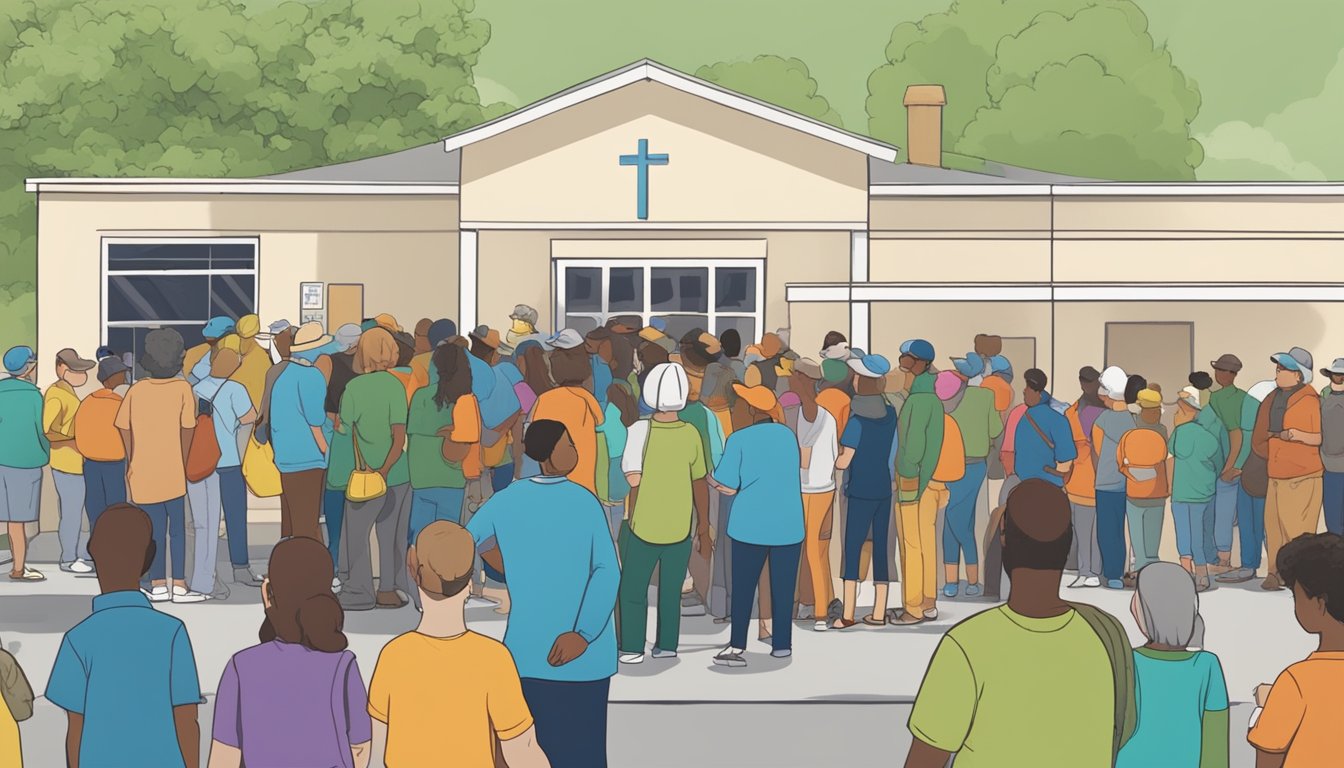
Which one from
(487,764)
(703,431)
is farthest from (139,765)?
(703,431)

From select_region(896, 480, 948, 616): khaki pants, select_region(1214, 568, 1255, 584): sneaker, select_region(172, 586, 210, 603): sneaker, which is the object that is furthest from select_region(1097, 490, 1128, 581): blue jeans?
select_region(172, 586, 210, 603): sneaker

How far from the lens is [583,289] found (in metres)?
20.5

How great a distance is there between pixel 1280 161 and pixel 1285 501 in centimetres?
12239

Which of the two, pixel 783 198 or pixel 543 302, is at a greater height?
pixel 783 198

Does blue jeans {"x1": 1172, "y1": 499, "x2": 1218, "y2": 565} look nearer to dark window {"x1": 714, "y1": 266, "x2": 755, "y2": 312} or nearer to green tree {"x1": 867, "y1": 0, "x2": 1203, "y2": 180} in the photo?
dark window {"x1": 714, "y1": 266, "x2": 755, "y2": 312}

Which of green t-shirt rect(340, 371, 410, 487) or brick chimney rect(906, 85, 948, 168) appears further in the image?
brick chimney rect(906, 85, 948, 168)

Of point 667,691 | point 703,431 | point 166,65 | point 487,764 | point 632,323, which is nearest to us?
point 487,764

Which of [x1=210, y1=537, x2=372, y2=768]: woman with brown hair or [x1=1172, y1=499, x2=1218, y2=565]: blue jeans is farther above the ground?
[x1=210, y1=537, x2=372, y2=768]: woman with brown hair

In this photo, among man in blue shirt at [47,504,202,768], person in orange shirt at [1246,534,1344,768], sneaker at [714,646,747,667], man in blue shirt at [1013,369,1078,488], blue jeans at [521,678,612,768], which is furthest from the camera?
man in blue shirt at [1013,369,1078,488]

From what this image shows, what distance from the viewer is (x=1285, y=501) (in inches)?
539

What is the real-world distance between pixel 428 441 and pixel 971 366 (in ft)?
14.4

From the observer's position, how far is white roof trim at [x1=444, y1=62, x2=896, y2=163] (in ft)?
67.2

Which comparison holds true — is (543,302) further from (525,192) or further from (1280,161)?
(1280,161)

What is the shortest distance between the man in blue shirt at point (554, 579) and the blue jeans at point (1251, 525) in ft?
32.2
